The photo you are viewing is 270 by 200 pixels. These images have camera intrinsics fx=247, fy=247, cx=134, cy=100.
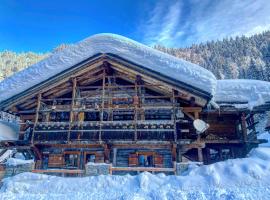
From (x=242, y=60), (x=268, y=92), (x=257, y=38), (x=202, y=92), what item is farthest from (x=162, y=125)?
(x=257, y=38)

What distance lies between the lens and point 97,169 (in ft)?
36.2

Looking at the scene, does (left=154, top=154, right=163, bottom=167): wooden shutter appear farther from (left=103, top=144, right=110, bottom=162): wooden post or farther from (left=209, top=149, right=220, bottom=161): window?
(left=209, top=149, right=220, bottom=161): window

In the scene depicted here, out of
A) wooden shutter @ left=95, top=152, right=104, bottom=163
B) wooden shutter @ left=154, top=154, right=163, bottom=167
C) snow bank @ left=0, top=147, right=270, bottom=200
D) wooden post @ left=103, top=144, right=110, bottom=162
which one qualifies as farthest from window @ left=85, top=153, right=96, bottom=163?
snow bank @ left=0, top=147, right=270, bottom=200

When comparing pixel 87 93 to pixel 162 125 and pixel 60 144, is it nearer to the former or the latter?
pixel 60 144

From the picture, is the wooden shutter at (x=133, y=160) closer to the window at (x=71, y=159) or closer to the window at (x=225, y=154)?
the window at (x=71, y=159)

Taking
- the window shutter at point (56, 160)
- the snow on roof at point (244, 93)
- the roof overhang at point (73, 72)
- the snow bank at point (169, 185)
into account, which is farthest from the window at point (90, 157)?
the snow on roof at point (244, 93)

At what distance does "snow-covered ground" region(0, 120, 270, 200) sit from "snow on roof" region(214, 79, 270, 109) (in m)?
5.52

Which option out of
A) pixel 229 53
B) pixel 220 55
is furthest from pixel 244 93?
pixel 229 53

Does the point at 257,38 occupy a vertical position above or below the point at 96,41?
above

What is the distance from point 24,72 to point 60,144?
15.5 ft

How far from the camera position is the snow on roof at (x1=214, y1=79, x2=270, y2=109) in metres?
14.8

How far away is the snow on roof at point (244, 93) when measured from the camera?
48.5 feet

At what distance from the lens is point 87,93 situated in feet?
54.0

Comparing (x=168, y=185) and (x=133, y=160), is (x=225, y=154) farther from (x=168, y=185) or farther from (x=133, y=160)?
(x=168, y=185)
